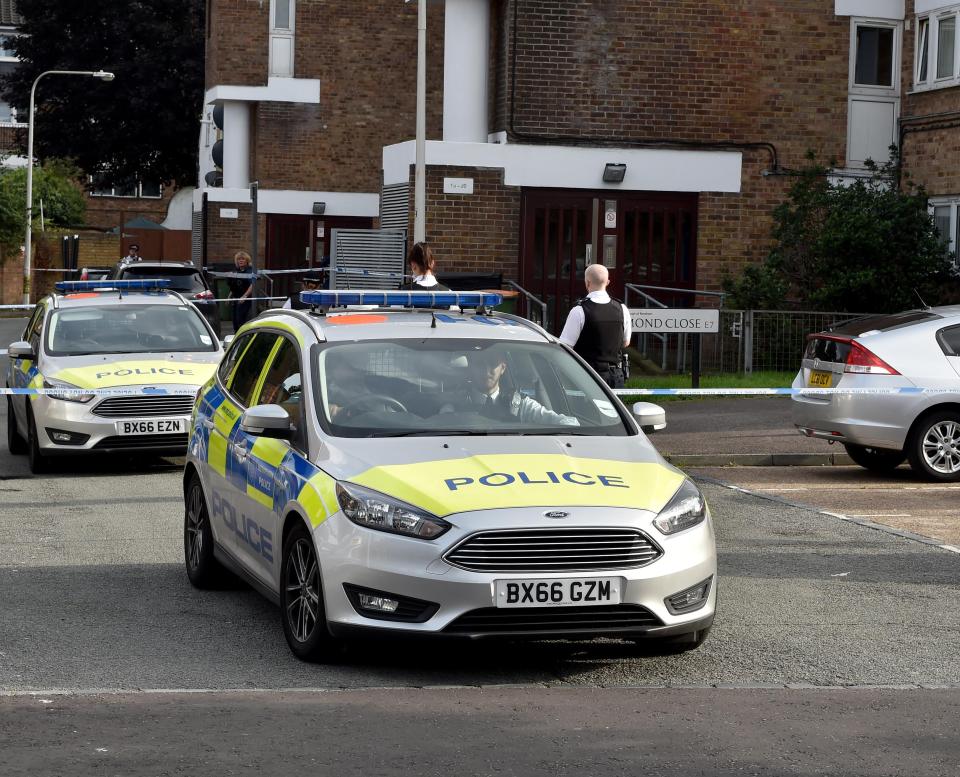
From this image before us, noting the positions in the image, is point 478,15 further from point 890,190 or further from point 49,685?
point 49,685

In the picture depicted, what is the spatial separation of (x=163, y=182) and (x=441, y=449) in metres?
56.8

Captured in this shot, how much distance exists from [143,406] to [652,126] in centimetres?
1399

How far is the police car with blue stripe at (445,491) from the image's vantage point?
261 inches

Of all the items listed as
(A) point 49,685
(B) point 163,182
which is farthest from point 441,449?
(B) point 163,182

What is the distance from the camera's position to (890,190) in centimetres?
2633

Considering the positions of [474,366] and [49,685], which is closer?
[49,685]

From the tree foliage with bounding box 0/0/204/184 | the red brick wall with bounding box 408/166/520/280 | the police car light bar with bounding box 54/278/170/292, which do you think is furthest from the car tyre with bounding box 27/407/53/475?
the tree foliage with bounding box 0/0/204/184

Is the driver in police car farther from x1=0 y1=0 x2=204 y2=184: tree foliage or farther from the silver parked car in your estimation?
x1=0 y1=0 x2=204 y2=184: tree foliage

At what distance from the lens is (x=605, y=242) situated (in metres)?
26.0

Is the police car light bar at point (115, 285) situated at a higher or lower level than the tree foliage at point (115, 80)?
lower

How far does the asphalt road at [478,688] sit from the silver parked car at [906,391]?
13.8ft

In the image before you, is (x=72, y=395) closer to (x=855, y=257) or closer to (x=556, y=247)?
(x=556, y=247)

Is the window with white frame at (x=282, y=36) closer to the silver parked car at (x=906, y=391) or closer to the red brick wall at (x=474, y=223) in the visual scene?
the red brick wall at (x=474, y=223)

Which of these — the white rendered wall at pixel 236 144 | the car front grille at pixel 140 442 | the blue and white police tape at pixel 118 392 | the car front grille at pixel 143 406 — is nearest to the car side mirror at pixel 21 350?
the blue and white police tape at pixel 118 392
